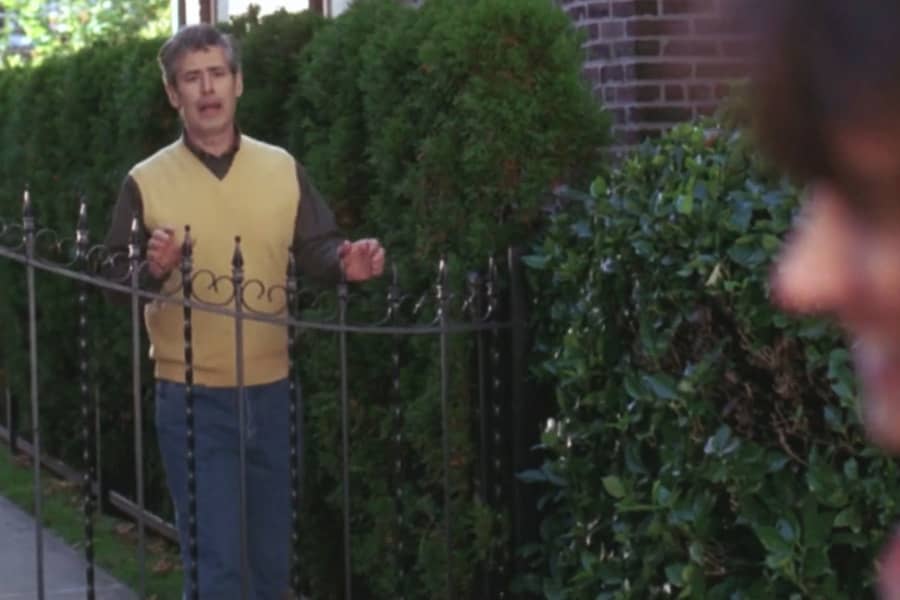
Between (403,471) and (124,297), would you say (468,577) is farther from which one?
(124,297)

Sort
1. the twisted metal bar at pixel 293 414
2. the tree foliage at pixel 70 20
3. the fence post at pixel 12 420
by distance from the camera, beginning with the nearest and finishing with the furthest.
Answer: the twisted metal bar at pixel 293 414 → the fence post at pixel 12 420 → the tree foliage at pixel 70 20

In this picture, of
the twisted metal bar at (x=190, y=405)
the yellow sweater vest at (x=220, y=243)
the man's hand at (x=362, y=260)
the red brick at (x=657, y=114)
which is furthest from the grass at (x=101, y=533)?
the red brick at (x=657, y=114)

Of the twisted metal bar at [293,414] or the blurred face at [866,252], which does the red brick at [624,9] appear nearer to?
the twisted metal bar at [293,414]

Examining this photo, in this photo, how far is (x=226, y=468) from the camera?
5.34m

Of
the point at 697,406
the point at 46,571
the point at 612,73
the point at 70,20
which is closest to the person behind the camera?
the point at 697,406

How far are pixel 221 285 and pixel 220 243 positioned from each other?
0.12 meters

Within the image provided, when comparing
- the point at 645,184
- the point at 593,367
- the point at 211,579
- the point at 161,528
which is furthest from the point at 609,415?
the point at 161,528

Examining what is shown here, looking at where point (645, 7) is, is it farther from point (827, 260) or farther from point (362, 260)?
point (827, 260)

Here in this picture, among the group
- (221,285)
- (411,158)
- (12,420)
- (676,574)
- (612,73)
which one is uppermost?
(612,73)

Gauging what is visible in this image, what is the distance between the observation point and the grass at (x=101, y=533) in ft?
24.7

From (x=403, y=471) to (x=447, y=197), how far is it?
81 centimetres

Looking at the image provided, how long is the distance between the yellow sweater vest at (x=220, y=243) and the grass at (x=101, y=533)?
208 centimetres

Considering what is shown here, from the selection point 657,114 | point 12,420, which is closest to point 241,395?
point 657,114

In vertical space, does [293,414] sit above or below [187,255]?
below
